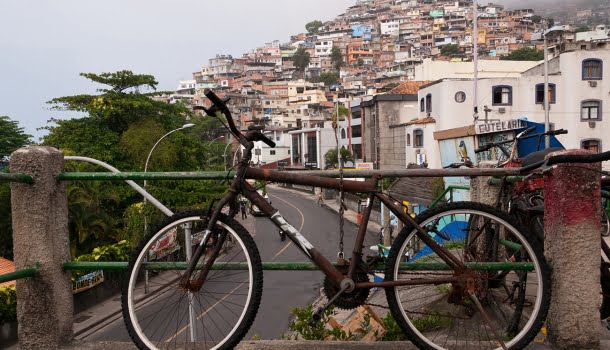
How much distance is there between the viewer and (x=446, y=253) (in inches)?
128

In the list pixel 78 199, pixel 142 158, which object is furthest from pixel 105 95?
pixel 78 199

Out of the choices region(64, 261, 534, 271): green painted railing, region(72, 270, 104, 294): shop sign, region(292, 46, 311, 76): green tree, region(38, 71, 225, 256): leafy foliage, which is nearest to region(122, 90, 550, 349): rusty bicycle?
region(64, 261, 534, 271): green painted railing

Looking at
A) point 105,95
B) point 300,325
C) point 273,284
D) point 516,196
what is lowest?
point 273,284

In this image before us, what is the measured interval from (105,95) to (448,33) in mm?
167038

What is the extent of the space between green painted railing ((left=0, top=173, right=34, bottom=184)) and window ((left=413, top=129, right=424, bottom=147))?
3765 centimetres

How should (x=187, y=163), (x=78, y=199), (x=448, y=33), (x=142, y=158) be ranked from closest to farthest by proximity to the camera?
(x=78, y=199), (x=142, y=158), (x=187, y=163), (x=448, y=33)

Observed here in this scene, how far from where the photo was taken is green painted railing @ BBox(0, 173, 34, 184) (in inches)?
126

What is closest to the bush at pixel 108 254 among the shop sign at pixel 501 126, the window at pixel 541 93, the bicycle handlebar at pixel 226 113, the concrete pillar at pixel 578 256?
the shop sign at pixel 501 126

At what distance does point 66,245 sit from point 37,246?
20 cm

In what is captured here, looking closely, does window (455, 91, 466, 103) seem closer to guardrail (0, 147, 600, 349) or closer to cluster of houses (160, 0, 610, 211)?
cluster of houses (160, 0, 610, 211)

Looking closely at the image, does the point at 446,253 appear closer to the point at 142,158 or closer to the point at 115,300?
the point at 115,300

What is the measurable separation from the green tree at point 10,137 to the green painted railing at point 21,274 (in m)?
45.1

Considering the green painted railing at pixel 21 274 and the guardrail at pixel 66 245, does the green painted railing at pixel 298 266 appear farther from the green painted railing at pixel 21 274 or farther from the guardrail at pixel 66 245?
the green painted railing at pixel 21 274

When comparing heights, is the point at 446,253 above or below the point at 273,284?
above
